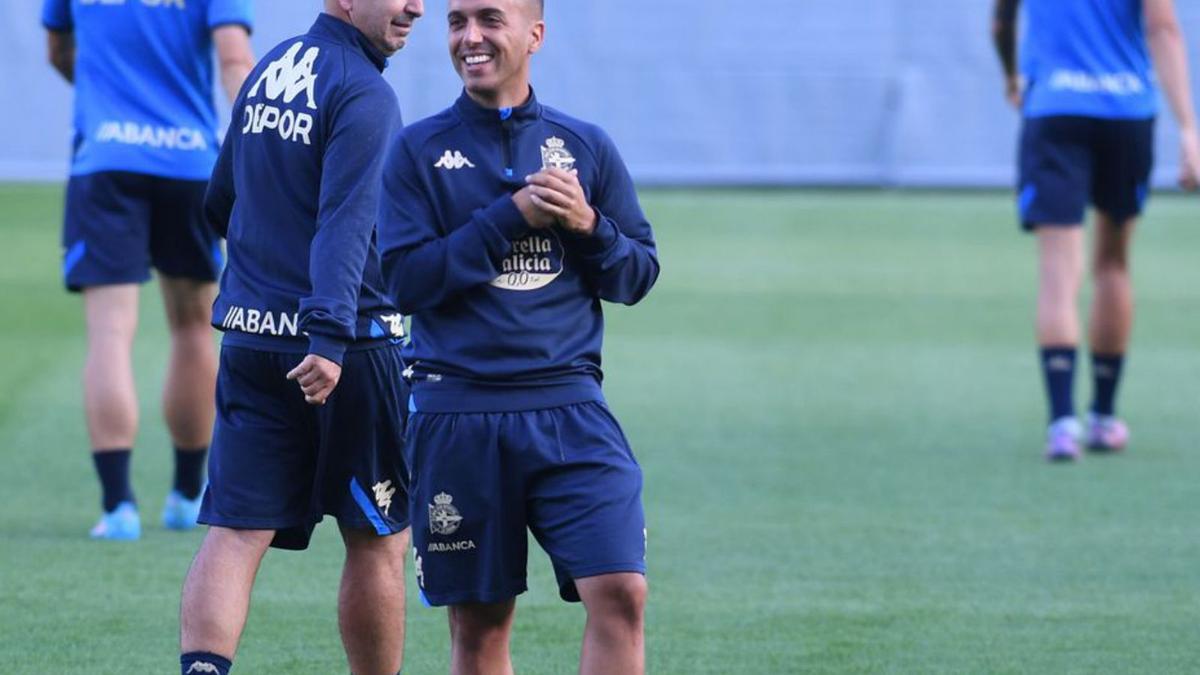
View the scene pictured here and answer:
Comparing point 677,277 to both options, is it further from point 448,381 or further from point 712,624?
point 448,381

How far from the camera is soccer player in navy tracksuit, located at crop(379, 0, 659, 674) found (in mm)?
4238

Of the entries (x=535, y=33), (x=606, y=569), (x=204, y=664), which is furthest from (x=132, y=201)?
(x=606, y=569)

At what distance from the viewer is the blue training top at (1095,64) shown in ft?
28.2

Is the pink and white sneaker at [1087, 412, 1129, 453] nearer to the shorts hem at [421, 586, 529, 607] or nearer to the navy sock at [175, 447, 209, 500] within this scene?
the navy sock at [175, 447, 209, 500]

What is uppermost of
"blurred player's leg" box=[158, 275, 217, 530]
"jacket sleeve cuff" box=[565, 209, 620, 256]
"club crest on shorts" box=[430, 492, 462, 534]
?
"jacket sleeve cuff" box=[565, 209, 620, 256]

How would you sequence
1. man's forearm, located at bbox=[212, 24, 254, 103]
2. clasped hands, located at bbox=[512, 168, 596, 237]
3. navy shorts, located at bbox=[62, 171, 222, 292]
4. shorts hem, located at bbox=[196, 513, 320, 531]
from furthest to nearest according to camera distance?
navy shorts, located at bbox=[62, 171, 222, 292]
man's forearm, located at bbox=[212, 24, 254, 103]
shorts hem, located at bbox=[196, 513, 320, 531]
clasped hands, located at bbox=[512, 168, 596, 237]

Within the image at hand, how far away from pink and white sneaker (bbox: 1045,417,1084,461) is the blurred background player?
10.8 feet

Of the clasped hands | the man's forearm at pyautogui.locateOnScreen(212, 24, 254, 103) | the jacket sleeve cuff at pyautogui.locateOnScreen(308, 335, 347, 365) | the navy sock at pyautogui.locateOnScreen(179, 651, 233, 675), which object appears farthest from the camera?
the man's forearm at pyautogui.locateOnScreen(212, 24, 254, 103)

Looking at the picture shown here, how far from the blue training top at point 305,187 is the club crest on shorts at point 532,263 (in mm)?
392

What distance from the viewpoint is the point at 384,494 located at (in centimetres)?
480

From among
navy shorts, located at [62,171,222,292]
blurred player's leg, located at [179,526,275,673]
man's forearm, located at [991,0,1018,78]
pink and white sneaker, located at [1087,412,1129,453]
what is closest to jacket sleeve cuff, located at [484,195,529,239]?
blurred player's leg, located at [179,526,275,673]

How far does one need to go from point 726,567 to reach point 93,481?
2605 millimetres

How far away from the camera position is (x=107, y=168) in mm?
6871

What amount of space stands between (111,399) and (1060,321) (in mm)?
3709
